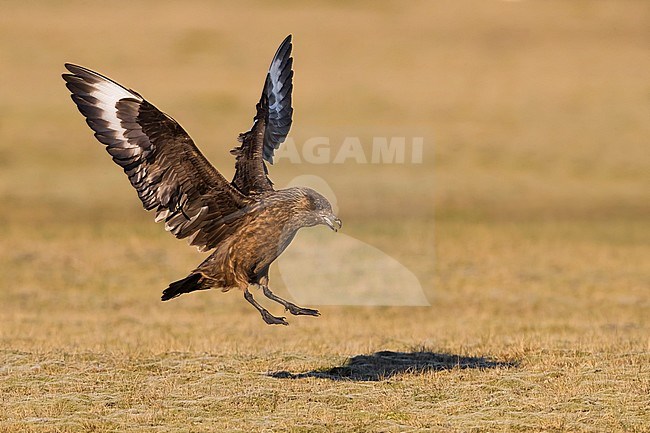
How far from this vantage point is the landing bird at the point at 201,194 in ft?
30.9

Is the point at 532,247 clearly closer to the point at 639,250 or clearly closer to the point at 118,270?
the point at 639,250

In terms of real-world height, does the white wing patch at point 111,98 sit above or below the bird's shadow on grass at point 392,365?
above

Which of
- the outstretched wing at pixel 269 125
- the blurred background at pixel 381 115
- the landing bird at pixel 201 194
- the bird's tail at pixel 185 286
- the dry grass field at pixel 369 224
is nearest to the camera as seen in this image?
the dry grass field at pixel 369 224

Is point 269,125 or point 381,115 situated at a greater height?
point 381,115

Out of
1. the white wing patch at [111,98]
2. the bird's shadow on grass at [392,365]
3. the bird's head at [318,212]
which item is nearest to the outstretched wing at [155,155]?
the white wing patch at [111,98]

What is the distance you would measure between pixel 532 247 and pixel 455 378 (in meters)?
13.7

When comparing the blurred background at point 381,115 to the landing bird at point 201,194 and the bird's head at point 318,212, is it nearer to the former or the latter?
the landing bird at point 201,194

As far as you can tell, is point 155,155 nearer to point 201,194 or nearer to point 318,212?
point 201,194

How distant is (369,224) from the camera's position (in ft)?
82.1

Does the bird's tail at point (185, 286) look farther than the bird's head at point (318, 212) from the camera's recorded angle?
Yes

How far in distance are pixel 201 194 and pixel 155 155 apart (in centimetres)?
59

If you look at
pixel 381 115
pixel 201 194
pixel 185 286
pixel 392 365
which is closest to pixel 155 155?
pixel 201 194

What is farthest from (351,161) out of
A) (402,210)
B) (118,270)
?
(118,270)

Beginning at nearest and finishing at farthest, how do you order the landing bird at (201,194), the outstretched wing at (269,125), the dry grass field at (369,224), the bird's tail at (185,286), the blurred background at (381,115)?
1. the dry grass field at (369,224)
2. the landing bird at (201,194)
3. the bird's tail at (185,286)
4. the outstretched wing at (269,125)
5. the blurred background at (381,115)
